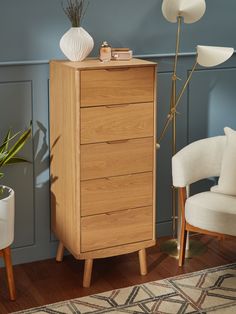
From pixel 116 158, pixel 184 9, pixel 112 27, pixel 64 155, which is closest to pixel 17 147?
pixel 64 155

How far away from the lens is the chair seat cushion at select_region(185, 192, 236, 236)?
3312 millimetres

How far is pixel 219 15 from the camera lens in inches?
151

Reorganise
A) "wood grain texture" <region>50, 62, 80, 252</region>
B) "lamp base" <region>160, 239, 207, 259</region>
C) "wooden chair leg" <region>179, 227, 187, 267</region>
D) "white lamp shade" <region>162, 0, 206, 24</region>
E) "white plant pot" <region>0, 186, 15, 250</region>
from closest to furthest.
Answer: "white plant pot" <region>0, 186, 15, 250</region>
"wood grain texture" <region>50, 62, 80, 252</region>
"white lamp shade" <region>162, 0, 206, 24</region>
"wooden chair leg" <region>179, 227, 187, 267</region>
"lamp base" <region>160, 239, 207, 259</region>

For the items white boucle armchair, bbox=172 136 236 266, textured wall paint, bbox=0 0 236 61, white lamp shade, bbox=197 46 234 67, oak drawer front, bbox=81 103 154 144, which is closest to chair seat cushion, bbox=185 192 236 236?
white boucle armchair, bbox=172 136 236 266

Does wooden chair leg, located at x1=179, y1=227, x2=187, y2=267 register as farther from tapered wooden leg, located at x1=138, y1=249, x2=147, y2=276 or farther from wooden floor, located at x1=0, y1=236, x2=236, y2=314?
tapered wooden leg, located at x1=138, y1=249, x2=147, y2=276

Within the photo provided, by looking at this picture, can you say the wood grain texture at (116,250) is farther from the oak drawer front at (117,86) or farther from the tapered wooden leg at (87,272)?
the oak drawer front at (117,86)

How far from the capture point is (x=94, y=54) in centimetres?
354

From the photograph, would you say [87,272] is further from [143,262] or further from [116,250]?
[143,262]

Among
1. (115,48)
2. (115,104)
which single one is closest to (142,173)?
(115,104)

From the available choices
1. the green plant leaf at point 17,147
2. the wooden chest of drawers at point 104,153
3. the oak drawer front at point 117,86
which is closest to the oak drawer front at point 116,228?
the wooden chest of drawers at point 104,153

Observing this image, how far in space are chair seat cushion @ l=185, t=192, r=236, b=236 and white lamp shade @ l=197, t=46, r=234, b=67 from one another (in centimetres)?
68

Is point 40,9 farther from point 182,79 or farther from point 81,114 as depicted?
point 182,79

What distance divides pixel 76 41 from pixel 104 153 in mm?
541

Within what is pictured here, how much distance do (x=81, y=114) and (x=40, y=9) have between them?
610 millimetres
